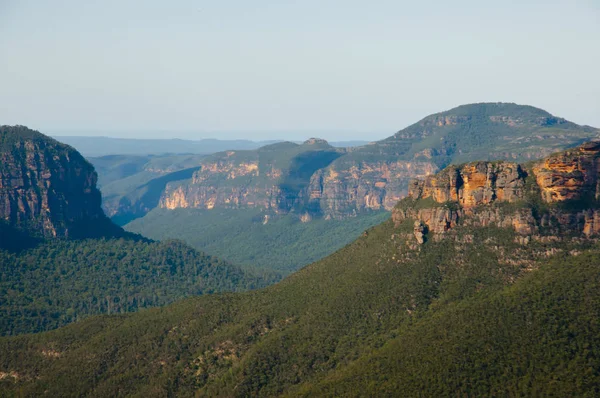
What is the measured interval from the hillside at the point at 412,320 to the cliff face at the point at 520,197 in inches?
9.7

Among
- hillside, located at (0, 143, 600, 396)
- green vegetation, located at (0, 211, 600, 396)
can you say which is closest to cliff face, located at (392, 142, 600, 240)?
hillside, located at (0, 143, 600, 396)

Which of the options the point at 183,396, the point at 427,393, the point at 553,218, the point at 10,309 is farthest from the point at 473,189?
the point at 10,309

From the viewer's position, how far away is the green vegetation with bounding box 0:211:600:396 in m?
95.1

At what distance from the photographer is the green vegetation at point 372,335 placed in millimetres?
95125

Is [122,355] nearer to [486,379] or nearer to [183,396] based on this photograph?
[183,396]

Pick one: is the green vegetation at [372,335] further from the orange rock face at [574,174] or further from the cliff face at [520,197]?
the orange rock face at [574,174]

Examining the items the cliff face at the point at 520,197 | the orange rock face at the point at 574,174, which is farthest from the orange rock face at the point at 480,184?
the orange rock face at the point at 574,174

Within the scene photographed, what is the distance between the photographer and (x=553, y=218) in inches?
4897

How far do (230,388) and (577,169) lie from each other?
2666 inches

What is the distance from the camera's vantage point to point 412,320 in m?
117

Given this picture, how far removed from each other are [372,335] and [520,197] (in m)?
36.7

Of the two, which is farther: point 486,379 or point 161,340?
point 161,340

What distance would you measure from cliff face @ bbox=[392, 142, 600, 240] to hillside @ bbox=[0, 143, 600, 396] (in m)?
0.25

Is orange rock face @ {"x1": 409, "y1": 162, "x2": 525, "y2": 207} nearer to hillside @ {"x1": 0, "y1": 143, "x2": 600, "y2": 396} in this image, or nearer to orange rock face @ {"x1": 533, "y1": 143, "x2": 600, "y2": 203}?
hillside @ {"x1": 0, "y1": 143, "x2": 600, "y2": 396}
